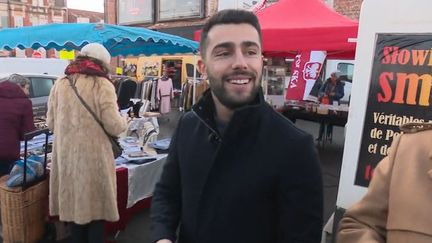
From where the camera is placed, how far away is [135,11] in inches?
698

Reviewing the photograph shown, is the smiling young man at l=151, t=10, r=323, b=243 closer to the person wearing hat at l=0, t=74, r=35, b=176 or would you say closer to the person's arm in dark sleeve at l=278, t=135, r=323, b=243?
the person's arm in dark sleeve at l=278, t=135, r=323, b=243

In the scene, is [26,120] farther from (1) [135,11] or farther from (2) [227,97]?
(1) [135,11]

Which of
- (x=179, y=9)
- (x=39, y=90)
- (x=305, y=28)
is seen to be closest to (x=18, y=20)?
(x=179, y=9)

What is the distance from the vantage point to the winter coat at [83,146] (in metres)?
2.69

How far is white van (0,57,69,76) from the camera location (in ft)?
38.8

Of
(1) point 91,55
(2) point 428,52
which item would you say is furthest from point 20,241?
(2) point 428,52

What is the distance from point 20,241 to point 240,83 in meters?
3.07

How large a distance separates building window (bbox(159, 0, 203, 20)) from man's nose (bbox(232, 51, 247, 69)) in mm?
14189

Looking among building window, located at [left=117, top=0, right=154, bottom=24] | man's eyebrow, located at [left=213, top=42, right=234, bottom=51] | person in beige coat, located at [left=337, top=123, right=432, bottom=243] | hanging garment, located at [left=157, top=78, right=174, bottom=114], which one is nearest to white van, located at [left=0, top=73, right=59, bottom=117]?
hanging garment, located at [left=157, top=78, right=174, bottom=114]

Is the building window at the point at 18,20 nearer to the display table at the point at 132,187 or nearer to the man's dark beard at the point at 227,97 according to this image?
the display table at the point at 132,187

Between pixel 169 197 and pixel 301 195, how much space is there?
0.59 metres

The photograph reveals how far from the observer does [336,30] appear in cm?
393

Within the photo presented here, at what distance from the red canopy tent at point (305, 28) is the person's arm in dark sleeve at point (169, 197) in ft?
9.86

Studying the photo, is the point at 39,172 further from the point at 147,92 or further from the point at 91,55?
the point at 147,92
